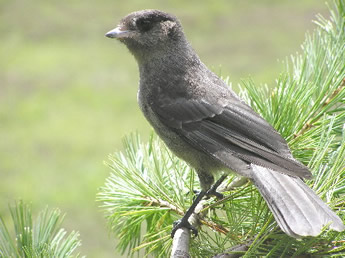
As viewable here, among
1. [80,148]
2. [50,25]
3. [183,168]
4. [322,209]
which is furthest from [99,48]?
[322,209]

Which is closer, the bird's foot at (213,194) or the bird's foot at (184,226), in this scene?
the bird's foot at (184,226)

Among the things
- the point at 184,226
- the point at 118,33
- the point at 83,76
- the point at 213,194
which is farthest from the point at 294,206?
the point at 83,76

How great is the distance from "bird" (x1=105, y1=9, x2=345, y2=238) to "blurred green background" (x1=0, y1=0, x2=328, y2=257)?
3787 millimetres

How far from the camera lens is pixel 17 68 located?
34.5 ft

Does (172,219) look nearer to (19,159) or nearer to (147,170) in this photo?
(147,170)

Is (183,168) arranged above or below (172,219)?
above

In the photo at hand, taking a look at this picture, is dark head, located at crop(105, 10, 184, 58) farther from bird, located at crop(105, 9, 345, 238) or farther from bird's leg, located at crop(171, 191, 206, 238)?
bird's leg, located at crop(171, 191, 206, 238)

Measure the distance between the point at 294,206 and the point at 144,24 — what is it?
1119 millimetres

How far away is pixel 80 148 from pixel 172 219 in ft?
21.1

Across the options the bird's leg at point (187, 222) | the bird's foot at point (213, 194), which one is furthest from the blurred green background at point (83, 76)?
the bird's leg at point (187, 222)

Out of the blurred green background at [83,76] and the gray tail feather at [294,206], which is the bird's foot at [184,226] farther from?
the blurred green background at [83,76]

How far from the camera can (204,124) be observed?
1876 mm

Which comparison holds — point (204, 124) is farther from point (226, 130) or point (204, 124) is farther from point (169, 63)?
point (169, 63)

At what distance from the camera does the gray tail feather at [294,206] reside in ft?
3.78
